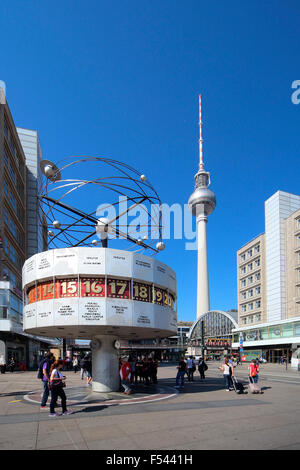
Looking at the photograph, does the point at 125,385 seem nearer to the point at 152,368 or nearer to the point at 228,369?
the point at 228,369

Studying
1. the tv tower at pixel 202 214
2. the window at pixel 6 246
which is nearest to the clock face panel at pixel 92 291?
the window at pixel 6 246

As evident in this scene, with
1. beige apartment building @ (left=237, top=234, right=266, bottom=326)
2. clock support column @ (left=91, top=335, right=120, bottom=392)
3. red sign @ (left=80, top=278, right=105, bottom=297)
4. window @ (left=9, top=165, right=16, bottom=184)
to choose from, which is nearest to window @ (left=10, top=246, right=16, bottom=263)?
window @ (left=9, top=165, right=16, bottom=184)

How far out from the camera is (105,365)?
16984mm

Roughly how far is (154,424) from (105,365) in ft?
23.3

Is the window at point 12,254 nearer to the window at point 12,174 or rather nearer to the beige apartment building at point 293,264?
the window at point 12,174

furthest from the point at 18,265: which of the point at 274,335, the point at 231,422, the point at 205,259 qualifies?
the point at 205,259

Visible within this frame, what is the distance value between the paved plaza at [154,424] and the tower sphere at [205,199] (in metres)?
135

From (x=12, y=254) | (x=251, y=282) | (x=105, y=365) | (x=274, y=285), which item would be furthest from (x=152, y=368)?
(x=251, y=282)

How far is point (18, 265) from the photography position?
55.8 m

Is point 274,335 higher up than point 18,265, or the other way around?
point 18,265

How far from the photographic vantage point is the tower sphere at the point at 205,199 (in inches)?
5851
